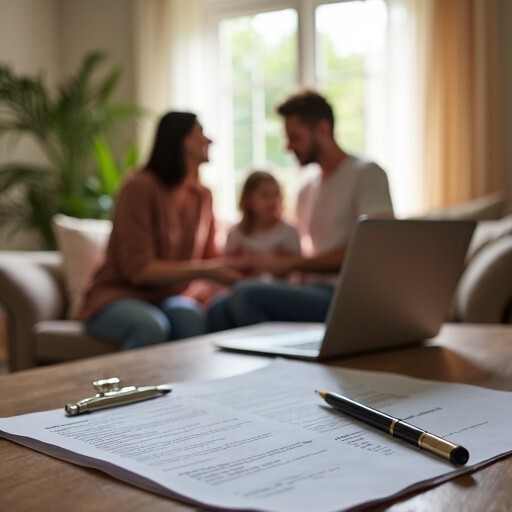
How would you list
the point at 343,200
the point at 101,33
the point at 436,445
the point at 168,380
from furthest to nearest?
the point at 101,33, the point at 343,200, the point at 168,380, the point at 436,445

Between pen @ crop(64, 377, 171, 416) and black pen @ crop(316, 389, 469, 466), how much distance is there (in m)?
0.19

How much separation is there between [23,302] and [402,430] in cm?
226

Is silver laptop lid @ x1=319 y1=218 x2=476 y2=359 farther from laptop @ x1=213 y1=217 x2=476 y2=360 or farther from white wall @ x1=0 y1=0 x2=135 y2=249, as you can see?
white wall @ x1=0 y1=0 x2=135 y2=249

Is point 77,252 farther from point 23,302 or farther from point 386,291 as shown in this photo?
point 386,291

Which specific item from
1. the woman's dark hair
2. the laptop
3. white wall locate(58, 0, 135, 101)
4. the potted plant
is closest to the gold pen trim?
the laptop

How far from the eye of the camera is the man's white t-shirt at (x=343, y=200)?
2.58 metres

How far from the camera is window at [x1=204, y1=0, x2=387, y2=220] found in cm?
447

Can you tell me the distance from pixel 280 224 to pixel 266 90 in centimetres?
205

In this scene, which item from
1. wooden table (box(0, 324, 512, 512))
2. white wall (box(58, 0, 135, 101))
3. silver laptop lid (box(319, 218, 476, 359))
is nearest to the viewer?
wooden table (box(0, 324, 512, 512))

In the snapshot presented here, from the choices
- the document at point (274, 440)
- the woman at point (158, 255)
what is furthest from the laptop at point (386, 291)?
the woman at point (158, 255)

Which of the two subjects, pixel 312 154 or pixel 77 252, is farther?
pixel 77 252

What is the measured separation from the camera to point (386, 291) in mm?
1225

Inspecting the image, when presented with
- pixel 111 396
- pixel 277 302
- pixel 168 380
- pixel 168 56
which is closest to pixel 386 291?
pixel 168 380

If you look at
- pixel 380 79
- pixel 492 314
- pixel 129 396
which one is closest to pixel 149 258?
pixel 492 314
